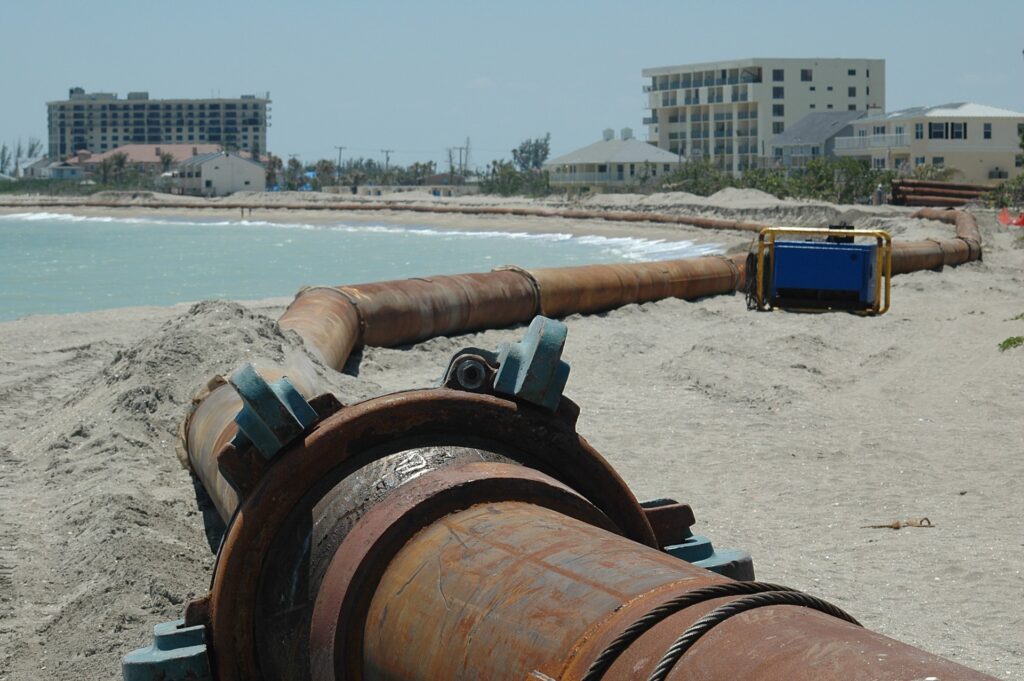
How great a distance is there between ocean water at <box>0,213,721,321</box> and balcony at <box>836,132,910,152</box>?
1233 inches

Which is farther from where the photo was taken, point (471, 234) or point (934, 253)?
point (471, 234)

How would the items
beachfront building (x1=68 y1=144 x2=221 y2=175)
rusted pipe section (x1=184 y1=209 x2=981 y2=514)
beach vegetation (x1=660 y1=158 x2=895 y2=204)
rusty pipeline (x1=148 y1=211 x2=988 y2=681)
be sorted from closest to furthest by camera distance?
rusty pipeline (x1=148 y1=211 x2=988 y2=681) → rusted pipe section (x1=184 y1=209 x2=981 y2=514) → beach vegetation (x1=660 y1=158 x2=895 y2=204) → beachfront building (x1=68 y1=144 x2=221 y2=175)

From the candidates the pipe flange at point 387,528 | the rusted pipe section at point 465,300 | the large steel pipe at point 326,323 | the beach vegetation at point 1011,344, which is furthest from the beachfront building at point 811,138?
the pipe flange at point 387,528

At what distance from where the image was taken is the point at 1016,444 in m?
9.66

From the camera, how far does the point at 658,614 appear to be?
2.15 metres

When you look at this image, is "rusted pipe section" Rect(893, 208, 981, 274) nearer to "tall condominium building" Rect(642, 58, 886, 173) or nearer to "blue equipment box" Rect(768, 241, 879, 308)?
"blue equipment box" Rect(768, 241, 879, 308)

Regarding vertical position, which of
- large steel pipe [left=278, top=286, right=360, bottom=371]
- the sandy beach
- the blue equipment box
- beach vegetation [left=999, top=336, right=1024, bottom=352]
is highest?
the blue equipment box

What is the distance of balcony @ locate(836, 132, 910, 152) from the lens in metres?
81.2

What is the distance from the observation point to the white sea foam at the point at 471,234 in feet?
139

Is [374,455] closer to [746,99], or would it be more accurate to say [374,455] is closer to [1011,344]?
[1011,344]

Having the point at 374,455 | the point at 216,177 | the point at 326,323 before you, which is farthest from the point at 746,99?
the point at 374,455

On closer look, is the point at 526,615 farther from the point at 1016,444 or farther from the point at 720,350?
the point at 720,350

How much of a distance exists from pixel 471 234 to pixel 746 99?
63.3m

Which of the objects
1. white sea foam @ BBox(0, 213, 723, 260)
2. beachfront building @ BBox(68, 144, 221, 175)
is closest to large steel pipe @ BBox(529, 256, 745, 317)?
white sea foam @ BBox(0, 213, 723, 260)
